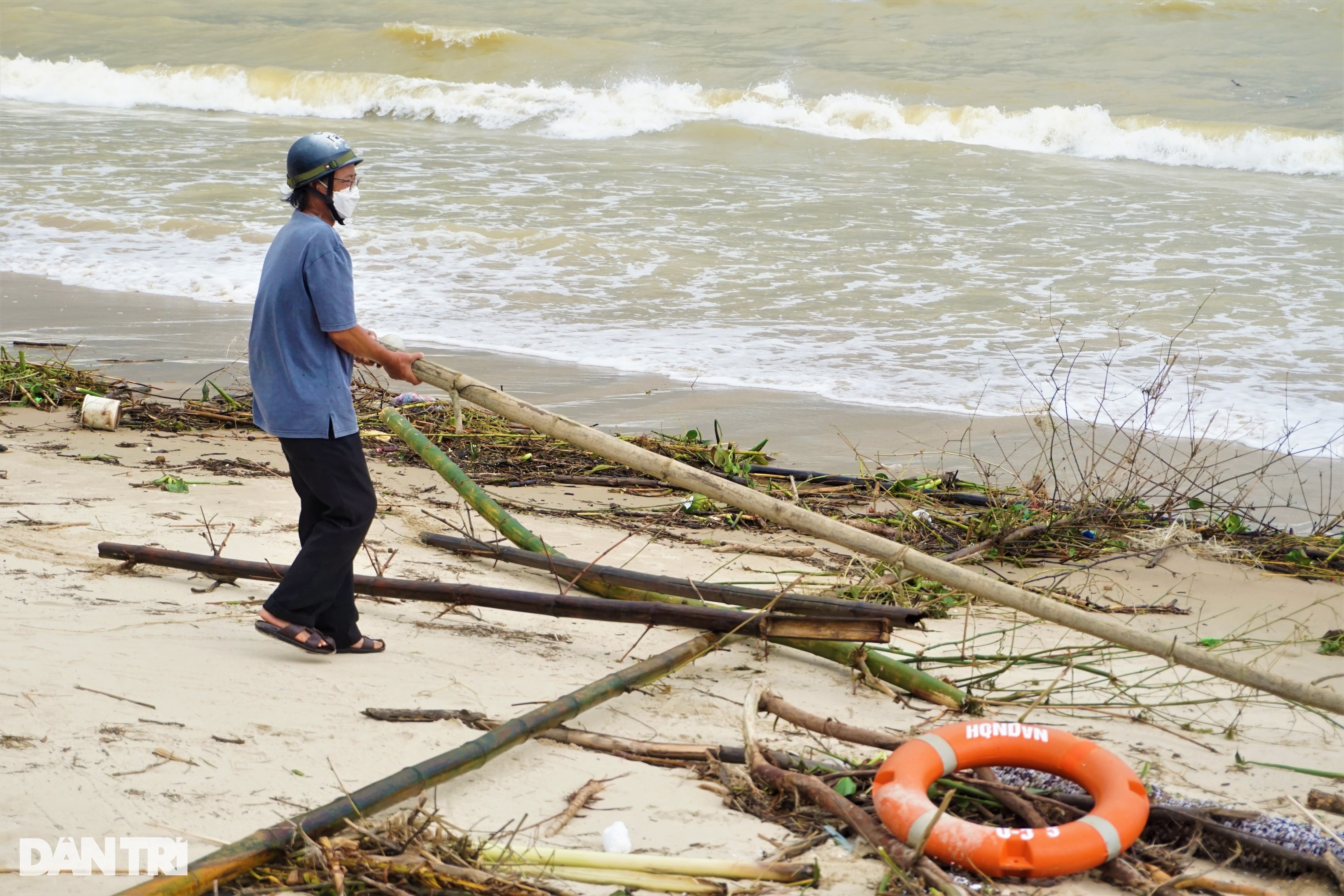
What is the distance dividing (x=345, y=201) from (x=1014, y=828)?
2614mm

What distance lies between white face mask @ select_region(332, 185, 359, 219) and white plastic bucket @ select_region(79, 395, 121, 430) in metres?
3.35

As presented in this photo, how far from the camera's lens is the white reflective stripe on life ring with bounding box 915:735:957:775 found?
2721mm

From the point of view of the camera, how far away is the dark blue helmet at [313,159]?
340 cm

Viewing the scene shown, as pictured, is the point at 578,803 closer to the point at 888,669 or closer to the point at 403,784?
the point at 403,784

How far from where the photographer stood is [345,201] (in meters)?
3.50

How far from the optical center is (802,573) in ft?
14.7

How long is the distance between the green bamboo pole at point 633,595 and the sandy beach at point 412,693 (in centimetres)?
7

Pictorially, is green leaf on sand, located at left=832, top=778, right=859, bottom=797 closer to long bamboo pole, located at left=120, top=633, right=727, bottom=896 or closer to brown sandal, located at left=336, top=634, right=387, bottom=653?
long bamboo pole, located at left=120, top=633, right=727, bottom=896

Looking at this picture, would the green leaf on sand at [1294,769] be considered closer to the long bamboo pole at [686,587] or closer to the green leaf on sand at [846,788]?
the long bamboo pole at [686,587]

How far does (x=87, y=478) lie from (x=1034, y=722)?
4.38m

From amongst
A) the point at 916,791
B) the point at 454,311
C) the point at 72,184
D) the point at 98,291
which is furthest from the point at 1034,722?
the point at 72,184

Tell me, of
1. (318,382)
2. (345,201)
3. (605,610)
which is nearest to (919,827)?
(605,610)

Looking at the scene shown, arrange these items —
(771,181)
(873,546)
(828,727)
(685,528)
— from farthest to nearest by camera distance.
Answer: (771,181) < (685,528) < (873,546) < (828,727)

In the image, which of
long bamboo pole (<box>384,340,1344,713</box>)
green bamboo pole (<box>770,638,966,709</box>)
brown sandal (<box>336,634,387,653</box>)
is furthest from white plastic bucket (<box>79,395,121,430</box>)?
green bamboo pole (<box>770,638,966,709</box>)
